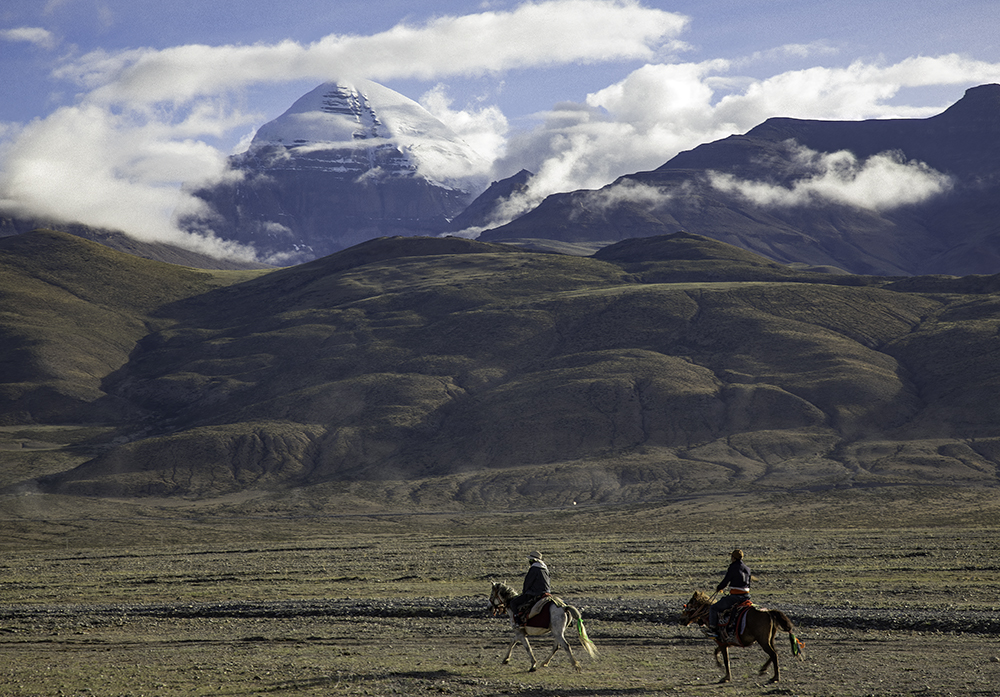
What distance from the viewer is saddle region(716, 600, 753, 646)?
17094mm

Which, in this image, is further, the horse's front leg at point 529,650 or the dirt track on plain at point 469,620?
the horse's front leg at point 529,650

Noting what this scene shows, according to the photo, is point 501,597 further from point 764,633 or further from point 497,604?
point 764,633

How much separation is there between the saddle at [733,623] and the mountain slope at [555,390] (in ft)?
217

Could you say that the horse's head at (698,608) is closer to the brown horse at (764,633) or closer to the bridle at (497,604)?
the brown horse at (764,633)

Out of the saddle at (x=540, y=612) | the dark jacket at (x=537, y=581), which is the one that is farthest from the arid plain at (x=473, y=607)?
the dark jacket at (x=537, y=581)

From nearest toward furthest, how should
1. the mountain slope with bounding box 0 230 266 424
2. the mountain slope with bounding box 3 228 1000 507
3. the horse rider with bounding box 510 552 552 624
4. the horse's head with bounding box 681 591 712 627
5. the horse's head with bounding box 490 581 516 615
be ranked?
the horse's head with bounding box 681 591 712 627 → the horse rider with bounding box 510 552 552 624 → the horse's head with bounding box 490 581 516 615 → the mountain slope with bounding box 3 228 1000 507 → the mountain slope with bounding box 0 230 266 424

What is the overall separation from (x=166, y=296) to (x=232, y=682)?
589ft

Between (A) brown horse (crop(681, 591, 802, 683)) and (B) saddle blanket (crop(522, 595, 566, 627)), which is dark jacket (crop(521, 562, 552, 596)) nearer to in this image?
(B) saddle blanket (crop(522, 595, 566, 627))

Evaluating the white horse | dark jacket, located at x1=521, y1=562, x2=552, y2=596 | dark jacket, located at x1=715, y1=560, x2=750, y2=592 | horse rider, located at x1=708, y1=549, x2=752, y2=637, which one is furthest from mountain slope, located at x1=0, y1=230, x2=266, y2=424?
dark jacket, located at x1=715, y1=560, x2=750, y2=592

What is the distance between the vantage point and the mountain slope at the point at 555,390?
302 feet

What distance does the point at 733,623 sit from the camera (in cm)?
1720

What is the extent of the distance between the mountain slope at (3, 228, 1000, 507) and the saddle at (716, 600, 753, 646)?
66151 millimetres

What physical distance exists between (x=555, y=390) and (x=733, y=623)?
9370 centimetres

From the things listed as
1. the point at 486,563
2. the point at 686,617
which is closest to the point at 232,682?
the point at 686,617
